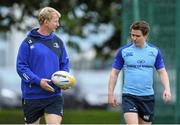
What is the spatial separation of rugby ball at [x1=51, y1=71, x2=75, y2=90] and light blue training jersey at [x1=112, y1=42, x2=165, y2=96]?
89 centimetres

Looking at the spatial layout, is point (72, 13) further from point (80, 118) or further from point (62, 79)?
point (62, 79)

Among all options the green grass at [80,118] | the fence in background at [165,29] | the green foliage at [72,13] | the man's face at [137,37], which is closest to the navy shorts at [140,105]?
the man's face at [137,37]

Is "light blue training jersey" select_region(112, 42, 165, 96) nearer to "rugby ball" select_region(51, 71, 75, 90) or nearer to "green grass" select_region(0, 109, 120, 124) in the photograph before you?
"rugby ball" select_region(51, 71, 75, 90)

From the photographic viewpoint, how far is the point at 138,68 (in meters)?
10.3

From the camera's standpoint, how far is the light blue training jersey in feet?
33.9

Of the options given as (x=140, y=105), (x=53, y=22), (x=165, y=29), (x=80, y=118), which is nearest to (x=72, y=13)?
(x=80, y=118)

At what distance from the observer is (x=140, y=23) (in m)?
10.2

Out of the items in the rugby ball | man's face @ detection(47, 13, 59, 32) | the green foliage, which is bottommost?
the rugby ball

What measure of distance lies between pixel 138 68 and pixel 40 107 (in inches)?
55.5

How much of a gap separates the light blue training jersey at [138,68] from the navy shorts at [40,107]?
99 cm

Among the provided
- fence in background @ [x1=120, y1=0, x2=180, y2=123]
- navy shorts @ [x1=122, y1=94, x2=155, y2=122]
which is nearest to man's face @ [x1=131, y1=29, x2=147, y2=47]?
navy shorts @ [x1=122, y1=94, x2=155, y2=122]

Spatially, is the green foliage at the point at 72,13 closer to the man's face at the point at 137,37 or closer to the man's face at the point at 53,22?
the man's face at the point at 137,37

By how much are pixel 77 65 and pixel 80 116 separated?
2756cm

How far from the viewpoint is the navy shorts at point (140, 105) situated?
1036 centimetres
